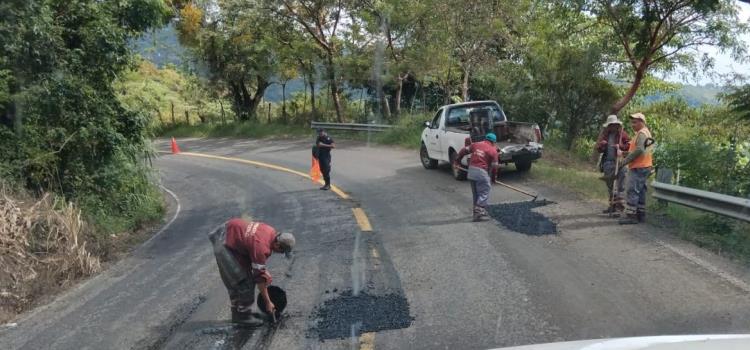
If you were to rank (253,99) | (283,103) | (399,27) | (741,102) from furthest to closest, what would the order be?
1. (253,99)
2. (283,103)
3. (399,27)
4. (741,102)

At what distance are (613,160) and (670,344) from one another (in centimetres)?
799

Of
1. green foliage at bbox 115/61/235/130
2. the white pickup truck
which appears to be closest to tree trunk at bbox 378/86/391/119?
green foliage at bbox 115/61/235/130

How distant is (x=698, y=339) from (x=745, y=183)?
838 centimetres

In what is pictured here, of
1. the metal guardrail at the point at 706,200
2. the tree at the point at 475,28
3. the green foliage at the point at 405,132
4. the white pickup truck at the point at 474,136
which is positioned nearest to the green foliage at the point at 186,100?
the green foliage at the point at 405,132

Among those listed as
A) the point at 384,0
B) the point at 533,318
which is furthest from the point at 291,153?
the point at 533,318

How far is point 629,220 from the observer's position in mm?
9289

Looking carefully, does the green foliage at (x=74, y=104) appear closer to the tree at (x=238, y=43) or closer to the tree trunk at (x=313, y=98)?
the tree at (x=238, y=43)

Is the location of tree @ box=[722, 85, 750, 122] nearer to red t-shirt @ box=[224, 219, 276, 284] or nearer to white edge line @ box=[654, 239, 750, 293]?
white edge line @ box=[654, 239, 750, 293]

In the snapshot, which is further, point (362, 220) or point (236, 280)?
point (362, 220)

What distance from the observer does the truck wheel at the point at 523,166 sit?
14315 mm

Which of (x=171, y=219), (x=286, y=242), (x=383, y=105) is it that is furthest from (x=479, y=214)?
(x=383, y=105)

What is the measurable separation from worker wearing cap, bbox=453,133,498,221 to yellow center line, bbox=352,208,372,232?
1.67 m

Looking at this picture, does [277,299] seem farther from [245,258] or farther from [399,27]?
[399,27]

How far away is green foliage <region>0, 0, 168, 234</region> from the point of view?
1023 centimetres
